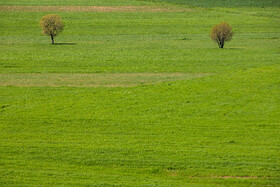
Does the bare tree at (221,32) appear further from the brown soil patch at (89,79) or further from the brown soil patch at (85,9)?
the brown soil patch at (85,9)

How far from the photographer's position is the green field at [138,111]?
20219 mm

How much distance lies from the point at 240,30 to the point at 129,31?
2005 cm

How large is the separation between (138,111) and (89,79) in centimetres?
1297

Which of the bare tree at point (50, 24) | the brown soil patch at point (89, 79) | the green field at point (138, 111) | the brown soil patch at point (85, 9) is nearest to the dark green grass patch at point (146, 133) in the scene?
the green field at point (138, 111)

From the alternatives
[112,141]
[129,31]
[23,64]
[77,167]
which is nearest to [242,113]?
[112,141]

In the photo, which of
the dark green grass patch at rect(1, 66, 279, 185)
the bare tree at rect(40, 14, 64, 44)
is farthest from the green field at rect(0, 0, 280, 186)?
the bare tree at rect(40, 14, 64, 44)

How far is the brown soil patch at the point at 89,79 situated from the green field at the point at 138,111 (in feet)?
0.33

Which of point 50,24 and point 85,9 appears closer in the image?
point 50,24

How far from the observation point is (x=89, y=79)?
41.7 metres

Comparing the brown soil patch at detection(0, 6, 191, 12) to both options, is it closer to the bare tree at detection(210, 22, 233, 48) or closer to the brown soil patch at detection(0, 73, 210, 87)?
the bare tree at detection(210, 22, 233, 48)

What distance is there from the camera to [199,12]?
288 ft

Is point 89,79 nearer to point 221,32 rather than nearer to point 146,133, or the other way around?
point 146,133

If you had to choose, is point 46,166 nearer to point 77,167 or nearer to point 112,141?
point 77,167

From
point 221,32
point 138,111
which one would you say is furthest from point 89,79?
point 221,32
